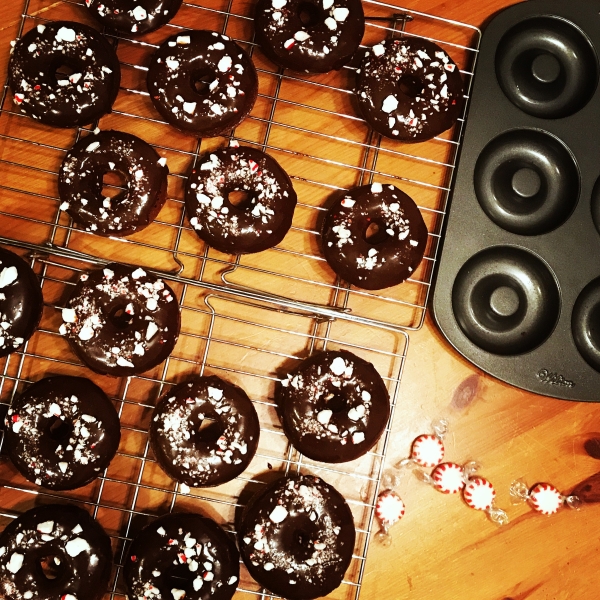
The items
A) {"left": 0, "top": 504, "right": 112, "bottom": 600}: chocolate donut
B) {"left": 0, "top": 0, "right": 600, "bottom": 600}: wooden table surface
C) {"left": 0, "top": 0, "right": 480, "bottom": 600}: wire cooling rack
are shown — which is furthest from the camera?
{"left": 0, "top": 0, "right": 600, "bottom": 600}: wooden table surface

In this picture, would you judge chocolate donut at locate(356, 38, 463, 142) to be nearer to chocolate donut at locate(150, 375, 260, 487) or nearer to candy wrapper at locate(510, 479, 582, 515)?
chocolate donut at locate(150, 375, 260, 487)

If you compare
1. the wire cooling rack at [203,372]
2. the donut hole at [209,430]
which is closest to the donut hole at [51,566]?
the wire cooling rack at [203,372]

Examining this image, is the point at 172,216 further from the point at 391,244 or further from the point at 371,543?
the point at 371,543

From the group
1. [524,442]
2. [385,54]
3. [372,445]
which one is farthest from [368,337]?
[385,54]

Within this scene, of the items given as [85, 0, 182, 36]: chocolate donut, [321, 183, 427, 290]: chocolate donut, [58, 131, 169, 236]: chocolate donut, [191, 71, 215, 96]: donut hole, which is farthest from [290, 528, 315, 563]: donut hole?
[85, 0, 182, 36]: chocolate donut

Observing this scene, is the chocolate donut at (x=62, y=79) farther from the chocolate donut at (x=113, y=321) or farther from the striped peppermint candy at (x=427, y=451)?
the striped peppermint candy at (x=427, y=451)

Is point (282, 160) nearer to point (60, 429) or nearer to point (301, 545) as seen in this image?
point (60, 429)

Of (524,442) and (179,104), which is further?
(524,442)
